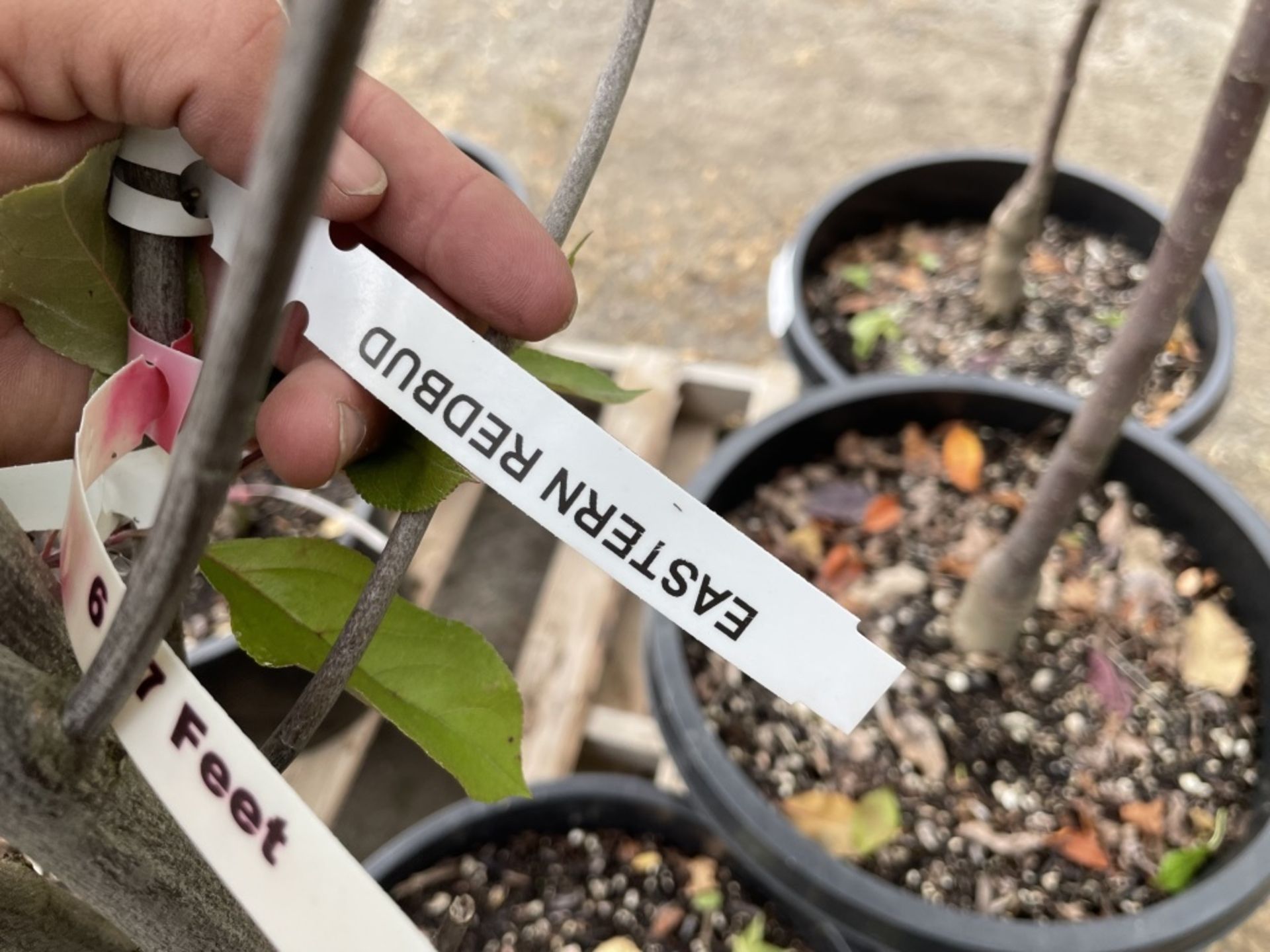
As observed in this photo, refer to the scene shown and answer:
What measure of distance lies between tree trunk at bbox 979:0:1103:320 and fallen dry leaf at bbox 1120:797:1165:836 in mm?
856

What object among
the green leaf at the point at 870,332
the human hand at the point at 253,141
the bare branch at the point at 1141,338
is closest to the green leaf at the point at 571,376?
the human hand at the point at 253,141

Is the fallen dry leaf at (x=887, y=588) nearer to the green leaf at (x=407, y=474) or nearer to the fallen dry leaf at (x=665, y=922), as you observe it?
the fallen dry leaf at (x=665, y=922)

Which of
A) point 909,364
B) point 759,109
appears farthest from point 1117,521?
point 759,109

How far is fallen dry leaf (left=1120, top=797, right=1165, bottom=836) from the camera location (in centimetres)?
106

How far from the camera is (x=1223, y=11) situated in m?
2.71

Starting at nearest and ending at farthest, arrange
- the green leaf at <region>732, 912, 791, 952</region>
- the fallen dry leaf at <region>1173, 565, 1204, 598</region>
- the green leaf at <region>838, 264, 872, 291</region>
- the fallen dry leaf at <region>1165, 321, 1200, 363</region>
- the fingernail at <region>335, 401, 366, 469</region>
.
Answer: the fingernail at <region>335, 401, 366, 469</region>
the green leaf at <region>732, 912, 791, 952</region>
the fallen dry leaf at <region>1173, 565, 1204, 598</region>
the fallen dry leaf at <region>1165, 321, 1200, 363</region>
the green leaf at <region>838, 264, 872, 291</region>

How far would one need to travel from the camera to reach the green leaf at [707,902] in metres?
1.07

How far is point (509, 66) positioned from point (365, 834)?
1968mm

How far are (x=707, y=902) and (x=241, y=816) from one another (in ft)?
2.83

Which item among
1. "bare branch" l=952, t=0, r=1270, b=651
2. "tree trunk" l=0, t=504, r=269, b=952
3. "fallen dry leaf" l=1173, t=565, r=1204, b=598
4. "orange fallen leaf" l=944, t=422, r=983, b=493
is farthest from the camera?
"orange fallen leaf" l=944, t=422, r=983, b=493

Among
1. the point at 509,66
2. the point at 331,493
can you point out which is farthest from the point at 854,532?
the point at 509,66

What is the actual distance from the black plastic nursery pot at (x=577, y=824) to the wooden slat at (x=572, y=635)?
130 millimetres

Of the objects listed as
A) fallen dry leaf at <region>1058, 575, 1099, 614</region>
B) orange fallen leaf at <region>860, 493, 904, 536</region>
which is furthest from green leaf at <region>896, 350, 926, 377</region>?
fallen dry leaf at <region>1058, 575, 1099, 614</region>

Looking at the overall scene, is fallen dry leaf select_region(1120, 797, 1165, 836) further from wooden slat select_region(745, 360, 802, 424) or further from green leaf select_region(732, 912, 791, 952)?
wooden slat select_region(745, 360, 802, 424)
